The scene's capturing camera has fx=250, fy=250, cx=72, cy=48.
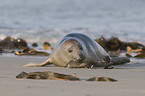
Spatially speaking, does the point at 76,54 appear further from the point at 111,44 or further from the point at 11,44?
the point at 11,44

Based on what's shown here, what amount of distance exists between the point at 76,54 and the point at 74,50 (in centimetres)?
6

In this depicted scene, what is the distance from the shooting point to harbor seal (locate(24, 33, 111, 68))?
3.43 m

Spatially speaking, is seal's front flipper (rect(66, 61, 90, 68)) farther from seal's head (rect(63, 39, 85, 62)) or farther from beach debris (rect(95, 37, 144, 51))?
beach debris (rect(95, 37, 144, 51))

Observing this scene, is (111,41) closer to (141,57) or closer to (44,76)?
(141,57)

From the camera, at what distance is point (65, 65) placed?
3475mm

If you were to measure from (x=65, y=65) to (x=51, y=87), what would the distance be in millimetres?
1636

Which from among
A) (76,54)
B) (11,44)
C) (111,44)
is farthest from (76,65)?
(11,44)

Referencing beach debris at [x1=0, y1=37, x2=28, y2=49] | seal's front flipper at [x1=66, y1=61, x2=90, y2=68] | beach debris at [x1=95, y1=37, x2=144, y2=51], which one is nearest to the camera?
seal's front flipper at [x1=66, y1=61, x2=90, y2=68]

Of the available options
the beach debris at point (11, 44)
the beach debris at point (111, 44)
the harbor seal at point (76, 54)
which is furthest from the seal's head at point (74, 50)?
the beach debris at point (11, 44)

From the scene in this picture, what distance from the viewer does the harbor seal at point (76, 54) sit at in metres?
3.43

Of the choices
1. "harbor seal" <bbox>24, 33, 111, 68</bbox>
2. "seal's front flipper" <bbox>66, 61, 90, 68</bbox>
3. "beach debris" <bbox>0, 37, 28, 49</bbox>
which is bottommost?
"seal's front flipper" <bbox>66, 61, 90, 68</bbox>

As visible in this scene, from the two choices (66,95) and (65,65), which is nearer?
(66,95)

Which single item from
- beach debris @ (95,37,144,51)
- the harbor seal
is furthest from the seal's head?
beach debris @ (95,37,144,51)

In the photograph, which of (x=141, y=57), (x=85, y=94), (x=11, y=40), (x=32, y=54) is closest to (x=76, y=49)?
(x=85, y=94)
